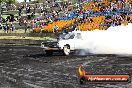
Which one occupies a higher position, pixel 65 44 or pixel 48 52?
pixel 65 44

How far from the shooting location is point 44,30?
4153cm

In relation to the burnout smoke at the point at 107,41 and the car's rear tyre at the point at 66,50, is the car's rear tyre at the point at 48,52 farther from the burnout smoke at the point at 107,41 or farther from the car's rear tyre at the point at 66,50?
the burnout smoke at the point at 107,41

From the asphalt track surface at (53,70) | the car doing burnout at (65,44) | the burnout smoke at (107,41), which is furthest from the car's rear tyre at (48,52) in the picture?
the burnout smoke at (107,41)

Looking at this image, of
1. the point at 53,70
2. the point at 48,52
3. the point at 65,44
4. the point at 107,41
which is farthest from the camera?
the point at 107,41

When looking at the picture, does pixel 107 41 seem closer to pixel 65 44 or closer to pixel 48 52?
pixel 65 44

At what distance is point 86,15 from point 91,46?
1488 cm

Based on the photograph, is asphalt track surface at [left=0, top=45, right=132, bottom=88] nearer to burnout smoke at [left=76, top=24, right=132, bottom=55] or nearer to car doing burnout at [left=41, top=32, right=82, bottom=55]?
car doing burnout at [left=41, top=32, right=82, bottom=55]

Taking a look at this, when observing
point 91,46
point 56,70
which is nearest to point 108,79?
point 56,70

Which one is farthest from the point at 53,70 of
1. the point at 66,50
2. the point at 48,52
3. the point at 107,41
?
the point at 107,41

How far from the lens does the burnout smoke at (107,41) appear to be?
26562 mm

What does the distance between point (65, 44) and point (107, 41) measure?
3.16 m

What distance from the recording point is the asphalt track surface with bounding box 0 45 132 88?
15.3m

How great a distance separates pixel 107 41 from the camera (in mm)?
27109

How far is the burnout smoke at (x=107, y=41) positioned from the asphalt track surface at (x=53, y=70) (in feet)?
5.21
